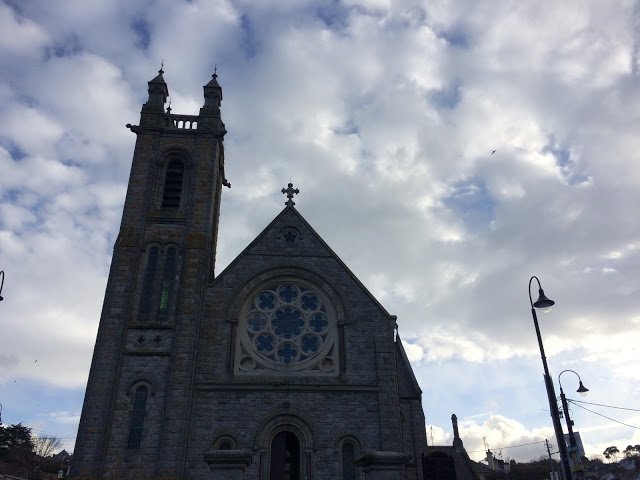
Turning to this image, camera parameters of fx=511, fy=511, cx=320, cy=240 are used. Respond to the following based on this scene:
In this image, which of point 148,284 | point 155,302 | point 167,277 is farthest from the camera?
point 167,277

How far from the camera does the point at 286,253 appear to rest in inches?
918

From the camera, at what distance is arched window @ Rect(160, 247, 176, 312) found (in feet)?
72.1

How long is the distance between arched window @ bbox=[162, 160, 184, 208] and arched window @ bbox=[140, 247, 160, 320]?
2.77m

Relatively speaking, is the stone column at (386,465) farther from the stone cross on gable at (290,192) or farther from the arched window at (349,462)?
the stone cross on gable at (290,192)

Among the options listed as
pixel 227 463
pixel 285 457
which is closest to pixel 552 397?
pixel 227 463

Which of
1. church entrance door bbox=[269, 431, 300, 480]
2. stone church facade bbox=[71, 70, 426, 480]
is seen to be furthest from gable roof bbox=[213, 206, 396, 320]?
church entrance door bbox=[269, 431, 300, 480]

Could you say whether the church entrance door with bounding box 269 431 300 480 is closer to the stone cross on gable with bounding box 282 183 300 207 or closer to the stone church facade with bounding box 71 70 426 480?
the stone church facade with bounding box 71 70 426 480

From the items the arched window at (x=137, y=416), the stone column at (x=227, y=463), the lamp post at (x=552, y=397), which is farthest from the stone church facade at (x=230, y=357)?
the lamp post at (x=552, y=397)

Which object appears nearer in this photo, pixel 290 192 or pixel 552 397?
pixel 552 397

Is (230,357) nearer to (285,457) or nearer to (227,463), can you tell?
(285,457)

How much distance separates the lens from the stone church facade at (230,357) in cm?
1905

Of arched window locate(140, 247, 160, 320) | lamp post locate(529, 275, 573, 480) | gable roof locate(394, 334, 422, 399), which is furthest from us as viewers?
gable roof locate(394, 334, 422, 399)

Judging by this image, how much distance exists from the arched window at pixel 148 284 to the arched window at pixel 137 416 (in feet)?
10.4

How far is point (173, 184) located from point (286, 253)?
6914 millimetres
